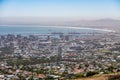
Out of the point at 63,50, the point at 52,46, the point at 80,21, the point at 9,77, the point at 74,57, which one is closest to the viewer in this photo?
the point at 9,77

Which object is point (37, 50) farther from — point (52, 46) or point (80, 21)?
point (80, 21)

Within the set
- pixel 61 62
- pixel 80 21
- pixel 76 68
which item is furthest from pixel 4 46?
pixel 80 21

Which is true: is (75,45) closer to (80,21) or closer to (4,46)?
(4,46)

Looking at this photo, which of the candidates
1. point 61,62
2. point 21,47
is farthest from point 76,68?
point 21,47

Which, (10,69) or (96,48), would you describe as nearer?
(10,69)

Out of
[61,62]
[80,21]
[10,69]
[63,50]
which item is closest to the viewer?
[10,69]

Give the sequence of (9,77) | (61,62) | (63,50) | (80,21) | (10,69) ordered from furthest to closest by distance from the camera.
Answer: (80,21) < (63,50) < (61,62) < (10,69) < (9,77)
